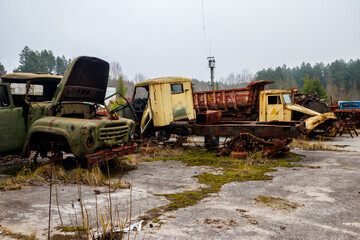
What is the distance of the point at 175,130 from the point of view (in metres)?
8.30

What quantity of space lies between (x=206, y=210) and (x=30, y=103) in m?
4.31

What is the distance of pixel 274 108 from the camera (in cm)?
1138

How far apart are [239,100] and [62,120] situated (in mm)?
9505

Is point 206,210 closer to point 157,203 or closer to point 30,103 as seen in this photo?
point 157,203

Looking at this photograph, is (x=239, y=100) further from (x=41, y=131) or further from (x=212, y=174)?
(x=41, y=131)

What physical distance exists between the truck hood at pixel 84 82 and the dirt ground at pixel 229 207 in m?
2.15

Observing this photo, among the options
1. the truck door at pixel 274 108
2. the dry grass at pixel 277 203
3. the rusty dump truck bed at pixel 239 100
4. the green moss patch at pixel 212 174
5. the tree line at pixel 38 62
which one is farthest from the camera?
the tree line at pixel 38 62

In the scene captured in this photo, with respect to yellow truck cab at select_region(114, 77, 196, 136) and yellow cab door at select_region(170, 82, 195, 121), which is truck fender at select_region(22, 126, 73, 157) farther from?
yellow cab door at select_region(170, 82, 195, 121)

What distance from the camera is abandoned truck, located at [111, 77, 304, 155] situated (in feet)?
Answer: 22.8

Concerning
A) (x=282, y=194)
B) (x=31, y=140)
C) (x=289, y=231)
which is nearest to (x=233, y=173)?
(x=282, y=194)

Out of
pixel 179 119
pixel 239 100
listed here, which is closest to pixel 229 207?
pixel 179 119

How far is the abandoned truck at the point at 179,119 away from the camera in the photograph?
6.95m

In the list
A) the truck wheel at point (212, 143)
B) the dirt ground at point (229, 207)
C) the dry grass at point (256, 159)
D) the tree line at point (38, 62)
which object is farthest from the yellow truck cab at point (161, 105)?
the tree line at point (38, 62)

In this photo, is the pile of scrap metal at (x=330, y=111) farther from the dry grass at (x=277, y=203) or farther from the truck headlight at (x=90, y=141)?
the truck headlight at (x=90, y=141)
